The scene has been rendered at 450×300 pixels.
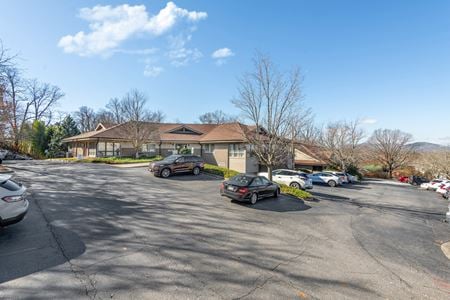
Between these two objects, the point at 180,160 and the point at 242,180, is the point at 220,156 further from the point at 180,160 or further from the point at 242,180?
the point at 242,180

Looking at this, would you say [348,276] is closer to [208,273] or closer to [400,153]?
[208,273]

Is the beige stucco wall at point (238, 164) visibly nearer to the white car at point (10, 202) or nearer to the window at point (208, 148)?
the window at point (208, 148)

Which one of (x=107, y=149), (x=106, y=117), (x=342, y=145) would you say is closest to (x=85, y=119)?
(x=106, y=117)

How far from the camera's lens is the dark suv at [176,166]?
18.3 metres

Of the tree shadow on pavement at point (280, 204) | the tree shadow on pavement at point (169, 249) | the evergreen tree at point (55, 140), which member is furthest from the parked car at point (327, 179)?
the evergreen tree at point (55, 140)

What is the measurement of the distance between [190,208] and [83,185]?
7.42 m

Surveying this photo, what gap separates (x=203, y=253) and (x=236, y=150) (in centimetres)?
2180

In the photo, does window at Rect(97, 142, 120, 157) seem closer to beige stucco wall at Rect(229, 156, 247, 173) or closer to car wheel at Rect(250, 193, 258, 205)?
beige stucco wall at Rect(229, 156, 247, 173)

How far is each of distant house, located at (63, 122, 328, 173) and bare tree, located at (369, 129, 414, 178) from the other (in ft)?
135

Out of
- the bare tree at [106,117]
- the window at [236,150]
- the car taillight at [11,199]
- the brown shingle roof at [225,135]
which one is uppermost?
the bare tree at [106,117]

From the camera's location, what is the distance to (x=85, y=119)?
69688mm

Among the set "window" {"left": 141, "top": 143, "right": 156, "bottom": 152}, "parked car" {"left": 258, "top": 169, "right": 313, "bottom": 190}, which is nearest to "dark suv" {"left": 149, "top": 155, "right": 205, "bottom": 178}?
"parked car" {"left": 258, "top": 169, "right": 313, "bottom": 190}

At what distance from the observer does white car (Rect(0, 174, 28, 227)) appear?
6.08 meters

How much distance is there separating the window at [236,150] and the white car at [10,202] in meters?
21.2
